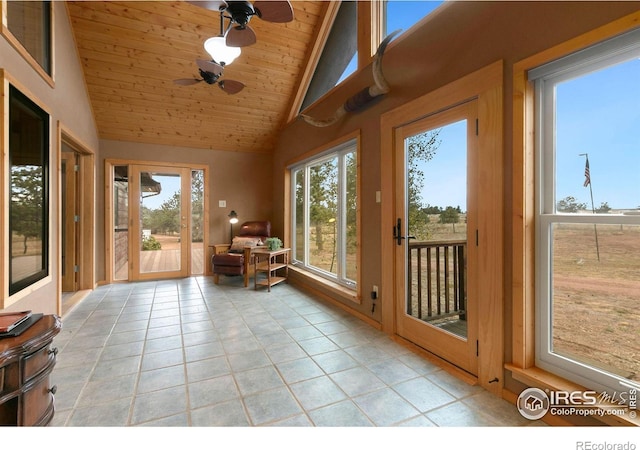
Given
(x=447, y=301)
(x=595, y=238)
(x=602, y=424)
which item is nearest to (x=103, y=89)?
(x=447, y=301)

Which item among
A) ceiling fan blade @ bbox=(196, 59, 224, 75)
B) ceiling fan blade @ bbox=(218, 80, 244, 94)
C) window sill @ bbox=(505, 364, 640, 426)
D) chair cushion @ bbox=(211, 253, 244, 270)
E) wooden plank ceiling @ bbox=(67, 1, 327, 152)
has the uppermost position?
wooden plank ceiling @ bbox=(67, 1, 327, 152)

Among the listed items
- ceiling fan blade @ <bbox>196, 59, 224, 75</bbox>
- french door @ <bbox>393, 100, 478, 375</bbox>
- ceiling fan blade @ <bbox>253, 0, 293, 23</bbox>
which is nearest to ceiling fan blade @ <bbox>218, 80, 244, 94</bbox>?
ceiling fan blade @ <bbox>196, 59, 224, 75</bbox>

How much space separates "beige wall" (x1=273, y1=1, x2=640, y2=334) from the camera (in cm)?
151

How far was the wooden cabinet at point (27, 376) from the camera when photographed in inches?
46.3

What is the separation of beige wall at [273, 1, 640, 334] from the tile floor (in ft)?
1.64

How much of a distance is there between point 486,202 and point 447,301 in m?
1.17

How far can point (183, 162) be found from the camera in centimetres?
538

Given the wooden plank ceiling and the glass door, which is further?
the glass door

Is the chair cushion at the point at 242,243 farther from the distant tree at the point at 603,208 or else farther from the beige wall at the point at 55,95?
the distant tree at the point at 603,208

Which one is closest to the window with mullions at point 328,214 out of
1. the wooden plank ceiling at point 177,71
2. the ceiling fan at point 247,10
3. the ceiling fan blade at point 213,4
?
the wooden plank ceiling at point 177,71

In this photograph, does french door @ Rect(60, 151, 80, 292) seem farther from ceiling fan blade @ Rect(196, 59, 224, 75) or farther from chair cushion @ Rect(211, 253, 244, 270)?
ceiling fan blade @ Rect(196, 59, 224, 75)

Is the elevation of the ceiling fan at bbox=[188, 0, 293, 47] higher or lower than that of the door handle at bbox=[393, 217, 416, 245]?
higher

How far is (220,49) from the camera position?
2.49 metres

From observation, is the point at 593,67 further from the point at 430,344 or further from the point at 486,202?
the point at 430,344
